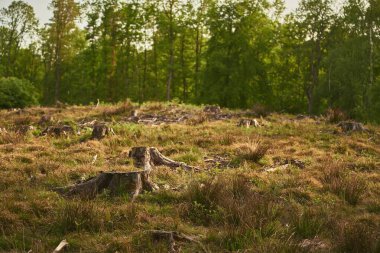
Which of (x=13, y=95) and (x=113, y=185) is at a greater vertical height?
(x=13, y=95)

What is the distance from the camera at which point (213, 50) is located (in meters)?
37.1

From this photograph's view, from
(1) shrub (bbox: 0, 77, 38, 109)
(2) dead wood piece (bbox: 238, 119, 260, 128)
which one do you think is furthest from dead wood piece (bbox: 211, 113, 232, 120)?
(1) shrub (bbox: 0, 77, 38, 109)

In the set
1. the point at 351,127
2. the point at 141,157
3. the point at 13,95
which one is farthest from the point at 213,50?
the point at 141,157

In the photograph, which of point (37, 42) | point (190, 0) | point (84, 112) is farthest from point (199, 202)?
point (37, 42)

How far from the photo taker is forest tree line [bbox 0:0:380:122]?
3350 cm

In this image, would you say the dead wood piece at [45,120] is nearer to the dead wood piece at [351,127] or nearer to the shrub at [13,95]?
the dead wood piece at [351,127]

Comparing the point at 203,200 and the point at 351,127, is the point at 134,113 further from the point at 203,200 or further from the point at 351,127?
the point at 203,200

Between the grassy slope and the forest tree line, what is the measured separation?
20540 mm

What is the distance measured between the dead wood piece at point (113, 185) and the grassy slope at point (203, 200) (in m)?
0.25

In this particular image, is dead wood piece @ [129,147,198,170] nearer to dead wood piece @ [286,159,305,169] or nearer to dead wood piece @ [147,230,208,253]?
dead wood piece @ [286,159,305,169]

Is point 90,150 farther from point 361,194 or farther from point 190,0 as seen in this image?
point 190,0

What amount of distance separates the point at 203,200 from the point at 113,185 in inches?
66.0

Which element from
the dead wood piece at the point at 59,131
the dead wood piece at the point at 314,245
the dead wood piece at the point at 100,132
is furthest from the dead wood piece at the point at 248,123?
the dead wood piece at the point at 314,245

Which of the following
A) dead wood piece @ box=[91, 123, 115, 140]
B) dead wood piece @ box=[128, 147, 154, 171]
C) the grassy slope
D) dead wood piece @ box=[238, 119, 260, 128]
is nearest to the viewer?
the grassy slope
